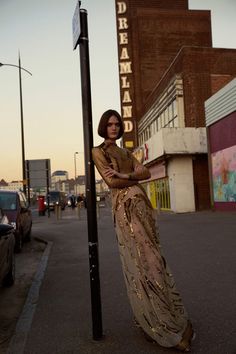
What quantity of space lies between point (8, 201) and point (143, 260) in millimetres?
9209

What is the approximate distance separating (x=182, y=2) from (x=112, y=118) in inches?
1978

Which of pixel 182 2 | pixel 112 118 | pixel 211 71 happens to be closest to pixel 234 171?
pixel 211 71

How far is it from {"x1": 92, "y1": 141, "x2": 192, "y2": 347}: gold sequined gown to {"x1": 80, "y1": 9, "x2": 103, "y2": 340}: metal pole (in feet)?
0.72

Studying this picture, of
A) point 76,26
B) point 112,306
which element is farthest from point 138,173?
point 112,306

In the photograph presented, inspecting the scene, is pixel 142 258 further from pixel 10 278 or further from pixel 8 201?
pixel 8 201

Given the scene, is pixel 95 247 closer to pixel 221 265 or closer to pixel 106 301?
pixel 106 301

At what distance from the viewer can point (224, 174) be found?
73.4ft

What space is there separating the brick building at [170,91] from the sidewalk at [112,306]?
16832 mm

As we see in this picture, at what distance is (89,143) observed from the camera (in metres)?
4.09

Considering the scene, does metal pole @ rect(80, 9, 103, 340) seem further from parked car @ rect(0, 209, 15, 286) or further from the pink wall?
the pink wall

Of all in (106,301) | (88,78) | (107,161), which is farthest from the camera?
(106,301)

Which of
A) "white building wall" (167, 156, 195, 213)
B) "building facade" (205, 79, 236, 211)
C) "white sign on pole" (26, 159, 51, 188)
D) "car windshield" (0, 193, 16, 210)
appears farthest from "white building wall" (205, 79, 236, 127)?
"white sign on pole" (26, 159, 51, 188)

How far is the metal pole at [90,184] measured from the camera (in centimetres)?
396

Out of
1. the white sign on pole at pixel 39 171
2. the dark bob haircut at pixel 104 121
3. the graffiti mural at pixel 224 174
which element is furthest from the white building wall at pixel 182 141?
the dark bob haircut at pixel 104 121
